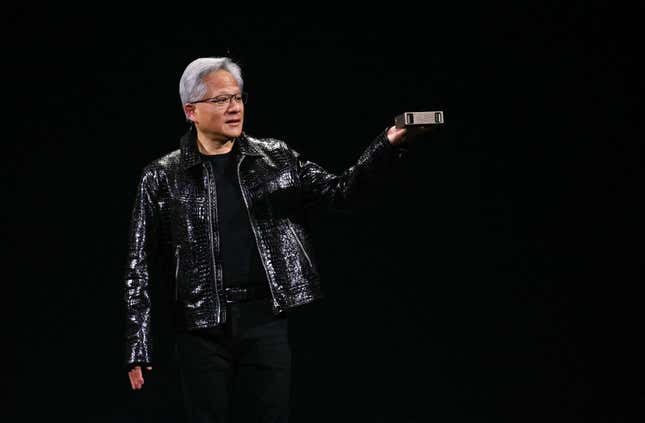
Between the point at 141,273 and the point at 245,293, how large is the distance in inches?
10.7

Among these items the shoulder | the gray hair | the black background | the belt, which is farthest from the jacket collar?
the black background

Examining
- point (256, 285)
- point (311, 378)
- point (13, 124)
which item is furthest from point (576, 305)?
point (13, 124)

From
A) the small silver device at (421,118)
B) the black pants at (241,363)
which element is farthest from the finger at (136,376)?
the small silver device at (421,118)

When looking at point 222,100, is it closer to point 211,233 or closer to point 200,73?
point 200,73

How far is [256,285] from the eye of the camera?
2.06 metres

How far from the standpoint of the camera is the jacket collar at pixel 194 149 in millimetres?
2119

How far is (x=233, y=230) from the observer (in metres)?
2.08

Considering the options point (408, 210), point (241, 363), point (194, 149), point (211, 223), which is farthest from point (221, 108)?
point (408, 210)

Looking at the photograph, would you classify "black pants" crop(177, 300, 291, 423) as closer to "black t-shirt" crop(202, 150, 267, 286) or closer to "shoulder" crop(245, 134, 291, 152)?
"black t-shirt" crop(202, 150, 267, 286)

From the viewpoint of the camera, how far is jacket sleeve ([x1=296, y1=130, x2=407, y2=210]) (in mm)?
1974

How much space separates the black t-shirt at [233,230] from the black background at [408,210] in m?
0.96

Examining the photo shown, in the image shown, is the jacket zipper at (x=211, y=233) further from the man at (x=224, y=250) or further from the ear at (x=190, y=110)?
the ear at (x=190, y=110)

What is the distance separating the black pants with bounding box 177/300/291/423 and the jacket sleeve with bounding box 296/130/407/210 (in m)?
0.31

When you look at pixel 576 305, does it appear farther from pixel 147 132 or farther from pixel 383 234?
pixel 147 132
